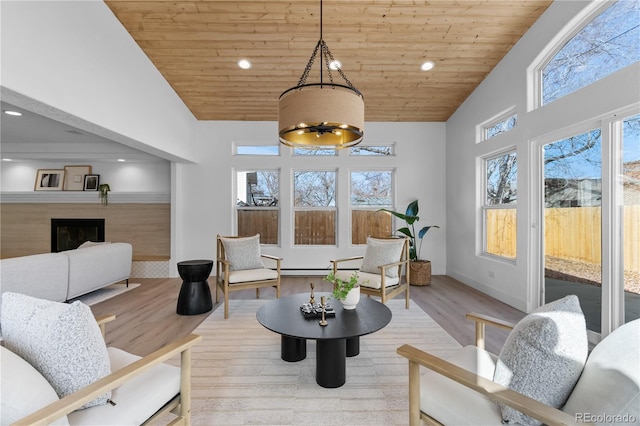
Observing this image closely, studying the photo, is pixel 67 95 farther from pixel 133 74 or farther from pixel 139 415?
pixel 139 415

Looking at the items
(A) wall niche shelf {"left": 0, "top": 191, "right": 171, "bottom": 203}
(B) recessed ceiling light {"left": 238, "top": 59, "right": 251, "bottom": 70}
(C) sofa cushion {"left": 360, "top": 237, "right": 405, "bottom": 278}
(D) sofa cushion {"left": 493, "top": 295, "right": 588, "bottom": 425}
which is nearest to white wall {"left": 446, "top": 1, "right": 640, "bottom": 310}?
(C) sofa cushion {"left": 360, "top": 237, "right": 405, "bottom": 278}

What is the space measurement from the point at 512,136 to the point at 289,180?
3622mm

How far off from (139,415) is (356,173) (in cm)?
492

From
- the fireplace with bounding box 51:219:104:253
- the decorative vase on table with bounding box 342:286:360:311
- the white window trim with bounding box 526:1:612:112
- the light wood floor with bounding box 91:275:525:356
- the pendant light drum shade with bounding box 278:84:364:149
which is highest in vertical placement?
the white window trim with bounding box 526:1:612:112

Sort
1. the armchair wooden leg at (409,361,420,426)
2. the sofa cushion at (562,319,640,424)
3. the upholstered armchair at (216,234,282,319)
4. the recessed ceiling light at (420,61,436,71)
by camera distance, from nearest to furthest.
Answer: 1. the sofa cushion at (562,319,640,424)
2. the armchair wooden leg at (409,361,420,426)
3. the upholstered armchair at (216,234,282,319)
4. the recessed ceiling light at (420,61,436,71)

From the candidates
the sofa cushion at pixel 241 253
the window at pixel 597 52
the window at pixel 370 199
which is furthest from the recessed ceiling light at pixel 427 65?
the sofa cushion at pixel 241 253

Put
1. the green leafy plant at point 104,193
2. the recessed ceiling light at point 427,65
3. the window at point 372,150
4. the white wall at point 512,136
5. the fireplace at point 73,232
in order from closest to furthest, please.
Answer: the white wall at point 512,136
the recessed ceiling light at point 427,65
the window at point 372,150
the green leafy plant at point 104,193
the fireplace at point 73,232

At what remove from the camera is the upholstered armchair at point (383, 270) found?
340 cm

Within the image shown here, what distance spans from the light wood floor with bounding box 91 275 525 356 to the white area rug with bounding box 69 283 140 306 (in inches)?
5.0

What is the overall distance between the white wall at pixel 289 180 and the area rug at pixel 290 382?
8.51 feet

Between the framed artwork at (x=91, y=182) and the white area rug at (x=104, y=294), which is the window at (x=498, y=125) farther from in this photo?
the framed artwork at (x=91, y=182)

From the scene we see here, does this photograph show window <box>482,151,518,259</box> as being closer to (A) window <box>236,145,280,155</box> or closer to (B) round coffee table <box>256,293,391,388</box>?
(B) round coffee table <box>256,293,391,388</box>

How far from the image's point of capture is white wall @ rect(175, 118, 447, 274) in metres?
5.47

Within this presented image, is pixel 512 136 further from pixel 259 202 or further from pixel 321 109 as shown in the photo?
pixel 259 202
